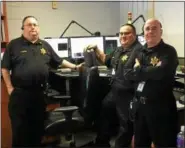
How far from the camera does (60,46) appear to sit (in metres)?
3.56

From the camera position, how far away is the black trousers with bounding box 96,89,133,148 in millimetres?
2490

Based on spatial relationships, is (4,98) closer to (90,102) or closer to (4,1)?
(90,102)

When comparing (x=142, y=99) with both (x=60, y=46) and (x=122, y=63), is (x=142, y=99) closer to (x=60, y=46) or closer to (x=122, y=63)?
(x=122, y=63)

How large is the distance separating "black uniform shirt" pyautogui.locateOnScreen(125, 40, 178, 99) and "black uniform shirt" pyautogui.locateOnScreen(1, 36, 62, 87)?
0.85 m

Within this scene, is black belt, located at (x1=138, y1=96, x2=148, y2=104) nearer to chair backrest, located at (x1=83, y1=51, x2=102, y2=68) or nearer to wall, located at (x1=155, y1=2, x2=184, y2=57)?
chair backrest, located at (x1=83, y1=51, x2=102, y2=68)

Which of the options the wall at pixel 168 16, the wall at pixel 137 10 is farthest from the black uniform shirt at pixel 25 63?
the wall at pixel 137 10

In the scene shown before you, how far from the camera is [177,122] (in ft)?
6.93

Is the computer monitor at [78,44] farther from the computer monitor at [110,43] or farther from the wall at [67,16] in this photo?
the wall at [67,16]

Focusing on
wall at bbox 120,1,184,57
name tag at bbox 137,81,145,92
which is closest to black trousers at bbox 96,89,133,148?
name tag at bbox 137,81,145,92

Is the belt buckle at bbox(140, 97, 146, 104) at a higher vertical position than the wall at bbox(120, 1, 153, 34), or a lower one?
lower

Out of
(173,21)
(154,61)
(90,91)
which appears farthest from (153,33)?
(173,21)

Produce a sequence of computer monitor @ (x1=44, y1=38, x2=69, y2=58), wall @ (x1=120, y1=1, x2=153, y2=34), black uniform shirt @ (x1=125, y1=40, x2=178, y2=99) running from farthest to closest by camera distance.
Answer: wall @ (x1=120, y1=1, x2=153, y2=34), computer monitor @ (x1=44, y1=38, x2=69, y2=58), black uniform shirt @ (x1=125, y1=40, x2=178, y2=99)

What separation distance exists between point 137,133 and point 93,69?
637 millimetres

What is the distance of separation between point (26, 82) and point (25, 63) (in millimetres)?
162
